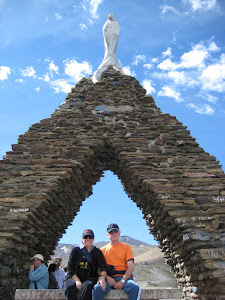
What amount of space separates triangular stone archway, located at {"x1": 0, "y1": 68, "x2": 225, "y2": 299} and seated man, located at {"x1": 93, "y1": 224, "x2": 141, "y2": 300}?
1310 mm

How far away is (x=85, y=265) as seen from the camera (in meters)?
3.88

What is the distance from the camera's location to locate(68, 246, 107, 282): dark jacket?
3.85 meters

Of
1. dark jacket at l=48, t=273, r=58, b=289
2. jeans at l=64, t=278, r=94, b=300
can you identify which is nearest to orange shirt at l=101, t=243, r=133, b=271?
jeans at l=64, t=278, r=94, b=300

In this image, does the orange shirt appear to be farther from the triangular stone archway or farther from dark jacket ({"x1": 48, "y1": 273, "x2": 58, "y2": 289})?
dark jacket ({"x1": 48, "y1": 273, "x2": 58, "y2": 289})

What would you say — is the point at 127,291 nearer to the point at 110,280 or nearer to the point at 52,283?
the point at 110,280

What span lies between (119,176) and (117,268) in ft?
12.5

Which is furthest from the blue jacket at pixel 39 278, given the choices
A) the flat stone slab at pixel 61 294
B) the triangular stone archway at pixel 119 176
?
the flat stone slab at pixel 61 294

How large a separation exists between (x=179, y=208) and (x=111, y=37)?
7377mm

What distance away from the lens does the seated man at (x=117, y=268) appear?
369 centimetres

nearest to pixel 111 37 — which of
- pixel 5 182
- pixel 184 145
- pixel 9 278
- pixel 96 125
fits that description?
pixel 96 125

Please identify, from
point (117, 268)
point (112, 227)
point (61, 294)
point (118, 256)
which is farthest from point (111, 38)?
point (61, 294)

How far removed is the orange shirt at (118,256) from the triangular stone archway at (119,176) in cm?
127

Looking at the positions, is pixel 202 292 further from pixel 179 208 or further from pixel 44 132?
pixel 44 132

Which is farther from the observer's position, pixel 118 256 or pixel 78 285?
pixel 118 256
